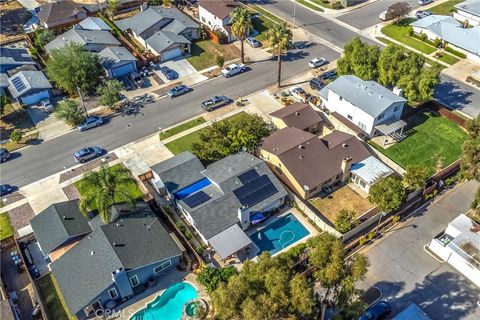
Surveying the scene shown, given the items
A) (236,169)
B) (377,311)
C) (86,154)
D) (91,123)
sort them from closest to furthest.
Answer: (377,311), (236,169), (86,154), (91,123)

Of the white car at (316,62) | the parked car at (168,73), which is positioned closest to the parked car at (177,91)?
the parked car at (168,73)

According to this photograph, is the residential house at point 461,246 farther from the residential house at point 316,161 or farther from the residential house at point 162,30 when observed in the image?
the residential house at point 162,30

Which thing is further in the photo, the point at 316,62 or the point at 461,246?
the point at 316,62

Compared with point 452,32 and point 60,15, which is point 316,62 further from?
point 60,15

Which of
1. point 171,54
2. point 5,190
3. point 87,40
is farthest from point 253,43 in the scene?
point 5,190

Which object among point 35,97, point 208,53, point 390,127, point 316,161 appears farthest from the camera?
point 208,53

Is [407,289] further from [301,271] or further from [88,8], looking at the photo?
[88,8]
